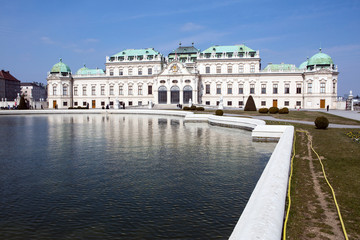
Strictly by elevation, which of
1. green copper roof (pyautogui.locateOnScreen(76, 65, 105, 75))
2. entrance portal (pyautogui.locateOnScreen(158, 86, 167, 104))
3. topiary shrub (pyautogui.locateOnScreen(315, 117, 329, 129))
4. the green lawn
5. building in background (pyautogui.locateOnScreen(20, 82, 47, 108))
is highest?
green copper roof (pyautogui.locateOnScreen(76, 65, 105, 75))

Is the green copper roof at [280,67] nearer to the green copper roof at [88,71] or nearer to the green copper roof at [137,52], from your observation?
the green copper roof at [137,52]

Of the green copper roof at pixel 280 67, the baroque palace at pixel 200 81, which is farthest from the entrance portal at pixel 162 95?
the green copper roof at pixel 280 67

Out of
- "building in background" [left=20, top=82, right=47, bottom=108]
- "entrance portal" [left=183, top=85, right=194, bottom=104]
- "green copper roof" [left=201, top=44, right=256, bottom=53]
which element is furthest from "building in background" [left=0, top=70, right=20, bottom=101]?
"green copper roof" [left=201, top=44, right=256, bottom=53]

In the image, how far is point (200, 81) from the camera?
265 feet

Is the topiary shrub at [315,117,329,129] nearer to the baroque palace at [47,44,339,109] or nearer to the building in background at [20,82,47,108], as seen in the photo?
the baroque palace at [47,44,339,109]

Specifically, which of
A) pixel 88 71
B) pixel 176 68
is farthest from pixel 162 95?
pixel 88 71

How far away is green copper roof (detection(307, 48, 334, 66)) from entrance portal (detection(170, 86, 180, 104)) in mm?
35142

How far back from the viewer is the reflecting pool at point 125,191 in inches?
289

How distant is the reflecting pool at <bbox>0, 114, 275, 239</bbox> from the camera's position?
733 centimetres

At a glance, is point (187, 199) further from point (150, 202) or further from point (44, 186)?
point (44, 186)

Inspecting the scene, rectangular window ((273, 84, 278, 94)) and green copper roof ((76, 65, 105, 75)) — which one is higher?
green copper roof ((76, 65, 105, 75))

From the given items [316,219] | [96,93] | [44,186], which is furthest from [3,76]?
[316,219]

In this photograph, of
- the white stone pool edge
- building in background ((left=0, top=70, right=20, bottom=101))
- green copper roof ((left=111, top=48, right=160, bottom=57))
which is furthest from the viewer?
building in background ((left=0, top=70, right=20, bottom=101))

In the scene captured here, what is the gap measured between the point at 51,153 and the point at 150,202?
1003 centimetres
